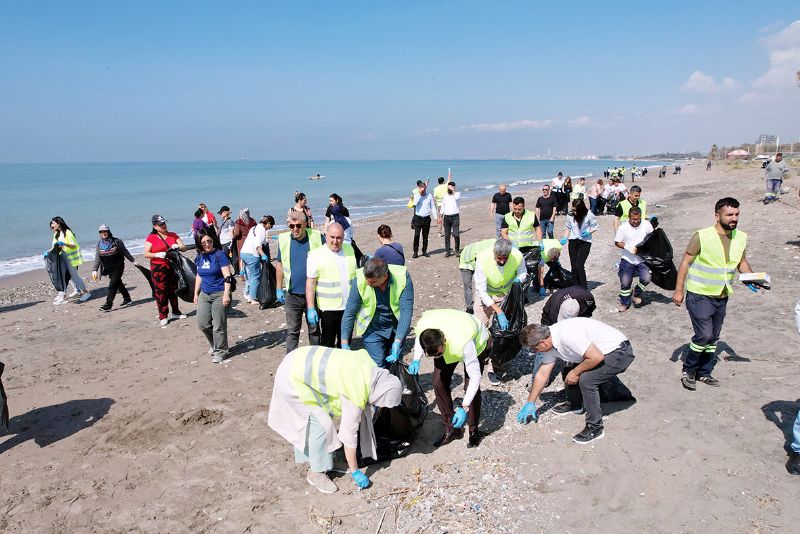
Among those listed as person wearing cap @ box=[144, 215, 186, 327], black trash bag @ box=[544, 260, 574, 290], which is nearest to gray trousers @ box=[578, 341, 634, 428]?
black trash bag @ box=[544, 260, 574, 290]

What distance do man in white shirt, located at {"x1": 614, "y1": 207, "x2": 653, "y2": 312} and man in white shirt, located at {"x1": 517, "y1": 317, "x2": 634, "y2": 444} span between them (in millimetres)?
3210

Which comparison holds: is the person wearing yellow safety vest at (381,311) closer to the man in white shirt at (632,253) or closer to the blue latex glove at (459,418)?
the blue latex glove at (459,418)

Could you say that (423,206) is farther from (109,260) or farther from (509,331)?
(109,260)

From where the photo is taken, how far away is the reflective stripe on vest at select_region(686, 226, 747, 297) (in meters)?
4.45

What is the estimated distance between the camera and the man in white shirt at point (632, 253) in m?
6.71

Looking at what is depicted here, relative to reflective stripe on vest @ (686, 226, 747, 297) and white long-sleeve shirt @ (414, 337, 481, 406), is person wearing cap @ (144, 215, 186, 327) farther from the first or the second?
reflective stripe on vest @ (686, 226, 747, 297)

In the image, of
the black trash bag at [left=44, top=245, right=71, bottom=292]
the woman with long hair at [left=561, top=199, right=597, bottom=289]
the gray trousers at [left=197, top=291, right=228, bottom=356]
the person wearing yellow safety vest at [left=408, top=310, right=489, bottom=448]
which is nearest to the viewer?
the person wearing yellow safety vest at [left=408, top=310, right=489, bottom=448]

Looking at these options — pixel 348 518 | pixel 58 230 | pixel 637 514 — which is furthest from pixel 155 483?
pixel 58 230

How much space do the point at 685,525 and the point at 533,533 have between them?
0.99 meters

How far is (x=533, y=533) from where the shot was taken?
3076 mm

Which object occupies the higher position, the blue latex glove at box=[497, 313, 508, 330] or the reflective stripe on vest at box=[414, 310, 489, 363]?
the reflective stripe on vest at box=[414, 310, 489, 363]

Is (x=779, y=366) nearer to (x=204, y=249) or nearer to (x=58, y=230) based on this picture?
(x=204, y=249)

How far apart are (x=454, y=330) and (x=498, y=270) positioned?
5.23ft

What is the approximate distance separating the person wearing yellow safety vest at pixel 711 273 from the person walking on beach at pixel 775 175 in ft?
45.7
